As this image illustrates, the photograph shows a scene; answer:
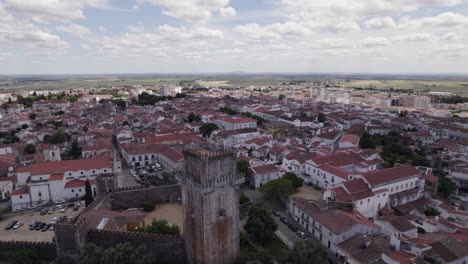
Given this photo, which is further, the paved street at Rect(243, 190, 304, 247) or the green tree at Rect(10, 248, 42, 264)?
the paved street at Rect(243, 190, 304, 247)

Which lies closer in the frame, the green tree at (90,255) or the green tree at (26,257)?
the green tree at (90,255)

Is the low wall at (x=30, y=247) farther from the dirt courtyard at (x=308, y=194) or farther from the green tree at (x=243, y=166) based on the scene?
the dirt courtyard at (x=308, y=194)

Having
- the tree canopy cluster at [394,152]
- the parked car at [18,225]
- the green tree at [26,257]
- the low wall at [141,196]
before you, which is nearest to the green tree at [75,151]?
the parked car at [18,225]

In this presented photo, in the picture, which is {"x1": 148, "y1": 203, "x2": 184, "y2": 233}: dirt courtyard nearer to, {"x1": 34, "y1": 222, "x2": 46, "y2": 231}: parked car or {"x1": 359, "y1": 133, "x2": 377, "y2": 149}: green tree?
{"x1": 34, "y1": 222, "x2": 46, "y2": 231}: parked car

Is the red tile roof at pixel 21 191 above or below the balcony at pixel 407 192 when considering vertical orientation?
above

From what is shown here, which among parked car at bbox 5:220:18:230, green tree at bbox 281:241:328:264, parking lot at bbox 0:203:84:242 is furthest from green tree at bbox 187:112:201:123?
green tree at bbox 281:241:328:264

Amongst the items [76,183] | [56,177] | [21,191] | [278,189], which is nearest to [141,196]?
[76,183]
